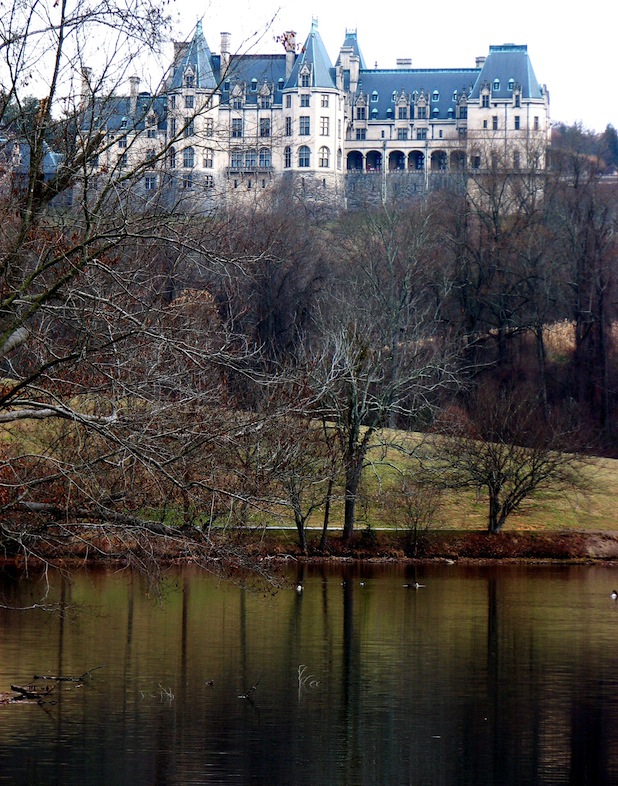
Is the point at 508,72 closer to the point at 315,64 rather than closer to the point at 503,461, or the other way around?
the point at 315,64

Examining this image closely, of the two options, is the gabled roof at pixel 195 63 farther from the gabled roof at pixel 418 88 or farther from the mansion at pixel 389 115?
the gabled roof at pixel 418 88

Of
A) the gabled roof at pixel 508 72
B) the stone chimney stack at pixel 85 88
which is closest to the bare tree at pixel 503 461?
the stone chimney stack at pixel 85 88

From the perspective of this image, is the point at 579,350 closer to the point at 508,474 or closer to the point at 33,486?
the point at 508,474

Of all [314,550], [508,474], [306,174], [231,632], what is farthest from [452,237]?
[306,174]

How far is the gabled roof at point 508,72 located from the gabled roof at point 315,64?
12902 mm

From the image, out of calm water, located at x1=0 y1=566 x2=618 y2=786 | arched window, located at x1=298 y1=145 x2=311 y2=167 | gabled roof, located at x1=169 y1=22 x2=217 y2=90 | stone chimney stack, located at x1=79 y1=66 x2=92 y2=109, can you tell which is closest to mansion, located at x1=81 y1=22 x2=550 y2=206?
arched window, located at x1=298 y1=145 x2=311 y2=167

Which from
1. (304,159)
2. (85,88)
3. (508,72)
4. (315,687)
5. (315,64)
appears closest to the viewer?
(85,88)

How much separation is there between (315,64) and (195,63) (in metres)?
94.3

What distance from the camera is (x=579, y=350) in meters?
52.4

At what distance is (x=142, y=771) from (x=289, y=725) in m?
2.37

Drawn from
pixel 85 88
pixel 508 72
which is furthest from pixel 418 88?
pixel 85 88

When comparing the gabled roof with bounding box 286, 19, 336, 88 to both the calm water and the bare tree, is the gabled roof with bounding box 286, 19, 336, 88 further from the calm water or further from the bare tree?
the calm water

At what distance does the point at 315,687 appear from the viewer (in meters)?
15.4

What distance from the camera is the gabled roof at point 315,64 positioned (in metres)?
102
